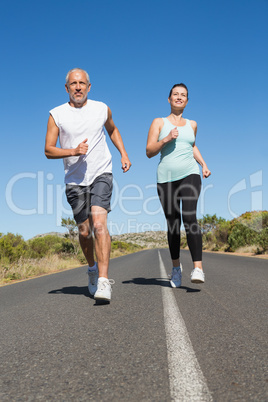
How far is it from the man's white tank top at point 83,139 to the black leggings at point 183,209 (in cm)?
99

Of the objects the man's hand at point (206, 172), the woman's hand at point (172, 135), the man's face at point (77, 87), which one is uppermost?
the man's face at point (77, 87)

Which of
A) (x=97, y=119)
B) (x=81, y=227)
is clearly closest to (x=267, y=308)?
(x=81, y=227)

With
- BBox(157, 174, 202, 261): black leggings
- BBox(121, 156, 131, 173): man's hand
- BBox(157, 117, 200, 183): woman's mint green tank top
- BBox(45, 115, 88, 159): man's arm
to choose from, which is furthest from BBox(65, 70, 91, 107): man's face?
BBox(157, 174, 202, 261): black leggings

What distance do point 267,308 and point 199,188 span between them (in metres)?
1.79

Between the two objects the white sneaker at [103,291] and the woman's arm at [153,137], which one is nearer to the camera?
the white sneaker at [103,291]

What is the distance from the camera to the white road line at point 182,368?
1.55 metres

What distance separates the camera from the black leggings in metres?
4.63

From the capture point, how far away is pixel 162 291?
489cm

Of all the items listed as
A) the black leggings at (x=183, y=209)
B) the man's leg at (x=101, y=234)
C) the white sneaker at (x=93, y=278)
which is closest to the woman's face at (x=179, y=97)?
the black leggings at (x=183, y=209)

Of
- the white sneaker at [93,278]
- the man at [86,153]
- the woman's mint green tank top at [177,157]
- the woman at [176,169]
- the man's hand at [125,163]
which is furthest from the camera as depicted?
the woman's mint green tank top at [177,157]

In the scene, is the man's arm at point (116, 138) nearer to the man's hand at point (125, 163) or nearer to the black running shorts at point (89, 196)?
the man's hand at point (125, 163)

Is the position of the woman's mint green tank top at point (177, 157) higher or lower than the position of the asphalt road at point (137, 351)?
higher

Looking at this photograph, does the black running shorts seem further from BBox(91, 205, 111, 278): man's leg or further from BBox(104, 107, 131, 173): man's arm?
BBox(104, 107, 131, 173): man's arm

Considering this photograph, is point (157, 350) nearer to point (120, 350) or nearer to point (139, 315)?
point (120, 350)
